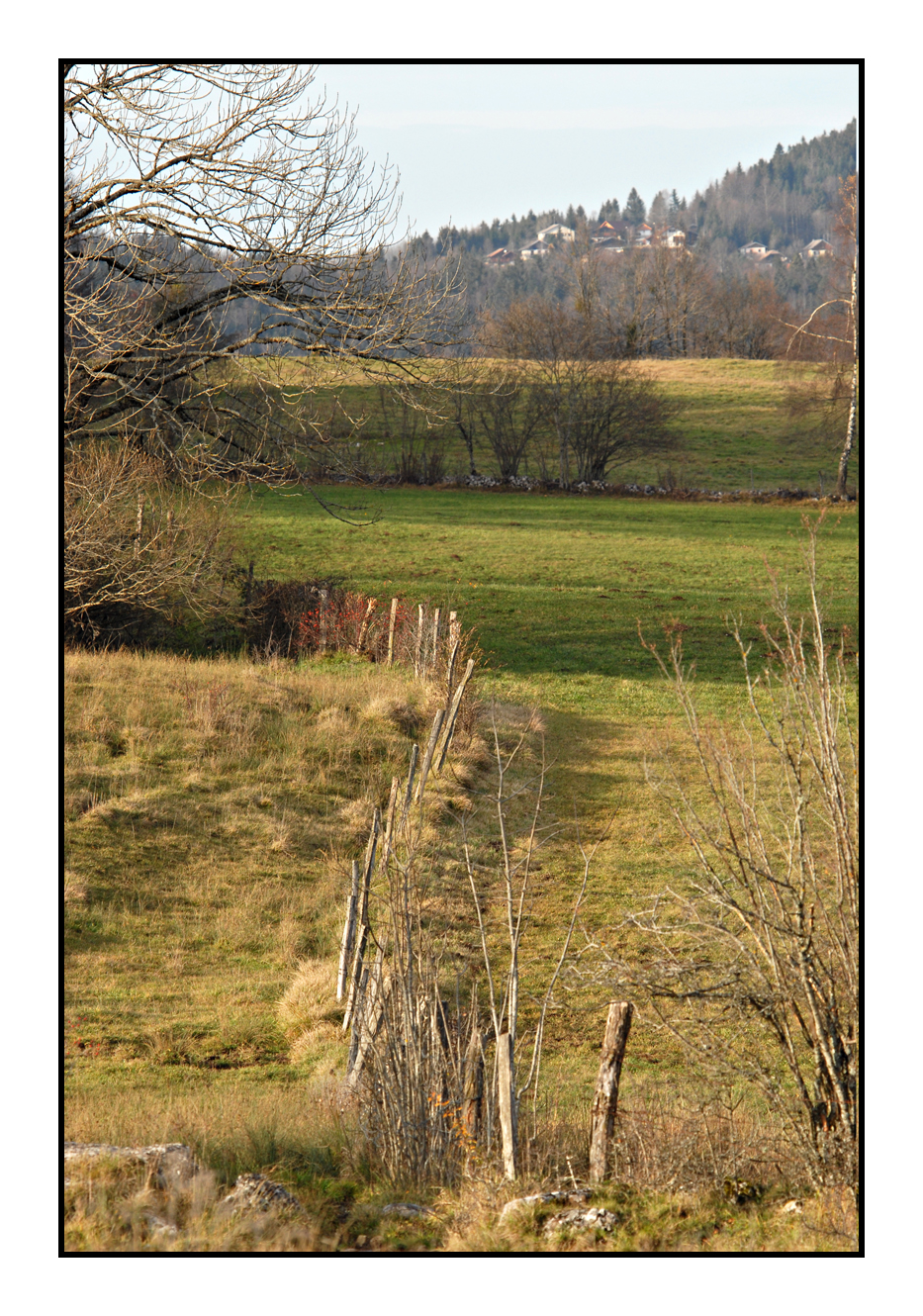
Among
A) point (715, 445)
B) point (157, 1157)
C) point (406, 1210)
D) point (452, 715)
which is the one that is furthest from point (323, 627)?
point (715, 445)

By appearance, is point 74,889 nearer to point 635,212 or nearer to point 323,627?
point 323,627

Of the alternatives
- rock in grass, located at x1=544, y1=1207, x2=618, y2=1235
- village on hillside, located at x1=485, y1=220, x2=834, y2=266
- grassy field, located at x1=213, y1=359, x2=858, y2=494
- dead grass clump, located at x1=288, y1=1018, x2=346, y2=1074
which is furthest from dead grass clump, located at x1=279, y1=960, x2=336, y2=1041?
village on hillside, located at x1=485, y1=220, x2=834, y2=266

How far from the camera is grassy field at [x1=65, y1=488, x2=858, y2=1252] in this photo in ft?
14.1

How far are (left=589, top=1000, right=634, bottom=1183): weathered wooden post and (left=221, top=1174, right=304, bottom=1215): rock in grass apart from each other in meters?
1.40

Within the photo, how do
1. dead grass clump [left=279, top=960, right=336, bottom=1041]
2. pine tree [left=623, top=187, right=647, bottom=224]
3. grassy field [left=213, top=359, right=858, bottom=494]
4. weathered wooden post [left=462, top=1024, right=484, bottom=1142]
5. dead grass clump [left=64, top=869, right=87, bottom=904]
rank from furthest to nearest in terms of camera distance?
pine tree [left=623, top=187, right=647, bottom=224], grassy field [left=213, top=359, right=858, bottom=494], dead grass clump [left=64, top=869, right=87, bottom=904], dead grass clump [left=279, top=960, right=336, bottom=1041], weathered wooden post [left=462, top=1024, right=484, bottom=1142]

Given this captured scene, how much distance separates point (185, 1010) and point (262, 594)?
1182 centimetres

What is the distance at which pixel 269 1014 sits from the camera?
776 centimetres

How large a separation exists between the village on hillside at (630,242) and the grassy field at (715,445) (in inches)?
769

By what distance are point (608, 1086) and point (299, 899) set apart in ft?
17.4

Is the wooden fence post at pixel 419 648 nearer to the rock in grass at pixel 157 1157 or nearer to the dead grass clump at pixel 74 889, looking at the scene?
the dead grass clump at pixel 74 889

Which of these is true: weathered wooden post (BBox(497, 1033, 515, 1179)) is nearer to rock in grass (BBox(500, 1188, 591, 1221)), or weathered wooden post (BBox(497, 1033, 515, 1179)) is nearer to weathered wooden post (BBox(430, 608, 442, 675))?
rock in grass (BBox(500, 1188, 591, 1221))

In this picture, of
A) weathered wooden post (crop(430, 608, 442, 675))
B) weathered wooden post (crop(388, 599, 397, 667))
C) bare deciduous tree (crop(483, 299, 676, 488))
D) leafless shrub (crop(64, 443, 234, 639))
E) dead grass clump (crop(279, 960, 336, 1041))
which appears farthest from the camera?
bare deciduous tree (crop(483, 299, 676, 488))

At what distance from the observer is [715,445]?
44.5 metres

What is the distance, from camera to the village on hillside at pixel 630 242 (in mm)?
82000
